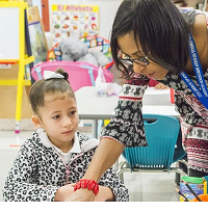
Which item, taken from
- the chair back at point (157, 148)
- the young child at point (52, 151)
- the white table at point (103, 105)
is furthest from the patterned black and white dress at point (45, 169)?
the white table at point (103, 105)

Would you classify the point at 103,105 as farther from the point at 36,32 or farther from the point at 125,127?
the point at 125,127

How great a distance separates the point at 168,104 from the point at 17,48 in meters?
1.08

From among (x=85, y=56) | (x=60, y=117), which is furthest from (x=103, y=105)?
(x=85, y=56)

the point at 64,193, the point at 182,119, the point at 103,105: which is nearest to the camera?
the point at 64,193

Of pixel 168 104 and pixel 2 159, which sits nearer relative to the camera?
pixel 2 159

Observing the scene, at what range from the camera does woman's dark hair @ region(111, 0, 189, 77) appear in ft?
2.56

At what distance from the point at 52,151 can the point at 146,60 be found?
36 centimetres

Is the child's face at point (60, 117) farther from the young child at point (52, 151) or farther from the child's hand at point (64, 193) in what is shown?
the child's hand at point (64, 193)

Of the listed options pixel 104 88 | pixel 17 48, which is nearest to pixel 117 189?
pixel 17 48

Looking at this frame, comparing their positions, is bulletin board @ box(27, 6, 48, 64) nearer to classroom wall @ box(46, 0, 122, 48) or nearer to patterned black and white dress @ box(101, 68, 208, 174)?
classroom wall @ box(46, 0, 122, 48)

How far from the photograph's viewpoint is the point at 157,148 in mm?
1403

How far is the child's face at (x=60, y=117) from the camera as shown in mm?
959

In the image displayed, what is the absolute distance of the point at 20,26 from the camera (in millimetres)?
1053

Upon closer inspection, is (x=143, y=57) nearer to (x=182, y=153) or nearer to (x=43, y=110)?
(x=43, y=110)
